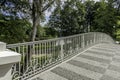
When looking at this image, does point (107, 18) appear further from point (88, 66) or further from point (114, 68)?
point (88, 66)

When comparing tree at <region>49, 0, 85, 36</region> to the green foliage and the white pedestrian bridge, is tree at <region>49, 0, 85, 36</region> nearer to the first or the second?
the green foliage

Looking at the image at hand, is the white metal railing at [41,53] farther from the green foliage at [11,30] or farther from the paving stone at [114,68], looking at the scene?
the green foliage at [11,30]

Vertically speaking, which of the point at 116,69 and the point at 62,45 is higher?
the point at 62,45

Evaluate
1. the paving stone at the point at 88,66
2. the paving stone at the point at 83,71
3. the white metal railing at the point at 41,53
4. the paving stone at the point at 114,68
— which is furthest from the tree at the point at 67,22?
the paving stone at the point at 83,71

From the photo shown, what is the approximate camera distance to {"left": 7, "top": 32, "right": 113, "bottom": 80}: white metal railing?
386cm

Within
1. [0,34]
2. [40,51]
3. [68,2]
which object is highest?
[68,2]

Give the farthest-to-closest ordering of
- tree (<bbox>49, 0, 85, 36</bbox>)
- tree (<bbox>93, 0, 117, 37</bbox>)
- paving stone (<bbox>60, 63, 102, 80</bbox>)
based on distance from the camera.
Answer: tree (<bbox>49, 0, 85, 36</bbox>) → tree (<bbox>93, 0, 117, 37</bbox>) → paving stone (<bbox>60, 63, 102, 80</bbox>)

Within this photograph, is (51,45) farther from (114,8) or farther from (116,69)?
(114,8)

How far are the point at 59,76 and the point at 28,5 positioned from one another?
6915mm

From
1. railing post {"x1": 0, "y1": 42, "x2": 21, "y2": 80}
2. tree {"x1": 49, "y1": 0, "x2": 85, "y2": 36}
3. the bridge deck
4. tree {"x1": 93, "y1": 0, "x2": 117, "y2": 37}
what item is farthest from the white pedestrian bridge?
tree {"x1": 49, "y1": 0, "x2": 85, "y2": 36}

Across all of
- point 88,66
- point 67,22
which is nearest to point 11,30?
point 88,66

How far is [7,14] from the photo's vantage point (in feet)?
32.9

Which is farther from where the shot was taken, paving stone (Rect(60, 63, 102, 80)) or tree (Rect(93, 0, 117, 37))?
tree (Rect(93, 0, 117, 37))

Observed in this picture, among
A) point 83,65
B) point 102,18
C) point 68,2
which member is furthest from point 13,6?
A: point 102,18
